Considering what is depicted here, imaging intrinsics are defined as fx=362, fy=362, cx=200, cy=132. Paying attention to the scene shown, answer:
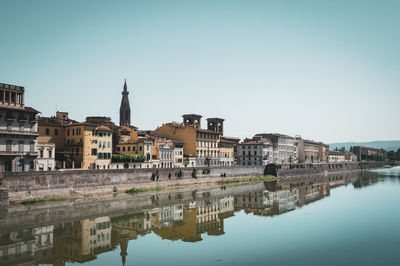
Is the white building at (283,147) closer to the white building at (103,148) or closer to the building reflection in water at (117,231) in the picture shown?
the white building at (103,148)

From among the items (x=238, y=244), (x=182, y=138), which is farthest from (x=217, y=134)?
(x=238, y=244)

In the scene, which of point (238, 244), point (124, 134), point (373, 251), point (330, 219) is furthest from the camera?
point (124, 134)

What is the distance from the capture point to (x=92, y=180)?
152 ft

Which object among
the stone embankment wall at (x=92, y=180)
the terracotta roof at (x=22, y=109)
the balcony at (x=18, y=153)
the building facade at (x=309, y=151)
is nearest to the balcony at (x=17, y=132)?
the balcony at (x=18, y=153)

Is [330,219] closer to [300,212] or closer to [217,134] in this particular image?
[300,212]

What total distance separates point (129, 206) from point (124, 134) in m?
30.3

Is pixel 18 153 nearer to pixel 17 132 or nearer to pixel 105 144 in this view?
pixel 17 132

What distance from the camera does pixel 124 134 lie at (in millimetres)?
72000

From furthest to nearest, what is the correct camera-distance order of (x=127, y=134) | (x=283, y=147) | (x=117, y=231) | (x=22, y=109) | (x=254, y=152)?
(x=283, y=147), (x=254, y=152), (x=127, y=134), (x=22, y=109), (x=117, y=231)

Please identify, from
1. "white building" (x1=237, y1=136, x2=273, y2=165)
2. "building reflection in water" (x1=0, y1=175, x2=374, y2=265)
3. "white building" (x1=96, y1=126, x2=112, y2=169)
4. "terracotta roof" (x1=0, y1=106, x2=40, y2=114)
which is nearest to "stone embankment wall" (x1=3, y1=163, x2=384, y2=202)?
"white building" (x1=96, y1=126, x2=112, y2=169)

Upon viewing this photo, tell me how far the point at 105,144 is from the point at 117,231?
2889 centimetres

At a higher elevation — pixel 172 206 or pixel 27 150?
pixel 27 150

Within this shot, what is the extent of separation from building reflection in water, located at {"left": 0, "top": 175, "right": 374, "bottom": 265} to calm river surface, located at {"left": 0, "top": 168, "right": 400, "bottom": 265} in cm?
7

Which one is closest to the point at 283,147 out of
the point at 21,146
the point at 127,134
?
the point at 127,134
